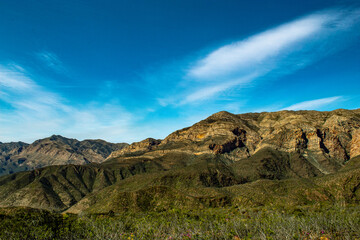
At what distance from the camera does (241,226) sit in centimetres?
2416

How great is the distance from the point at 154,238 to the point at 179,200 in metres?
52.5

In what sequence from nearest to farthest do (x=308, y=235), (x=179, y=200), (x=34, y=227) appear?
(x=308, y=235) → (x=34, y=227) → (x=179, y=200)

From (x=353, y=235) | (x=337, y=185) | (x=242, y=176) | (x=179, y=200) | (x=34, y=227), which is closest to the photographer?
(x=353, y=235)

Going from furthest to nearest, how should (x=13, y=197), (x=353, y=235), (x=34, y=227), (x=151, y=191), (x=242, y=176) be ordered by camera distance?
(x=242, y=176) < (x=13, y=197) < (x=151, y=191) < (x=34, y=227) < (x=353, y=235)

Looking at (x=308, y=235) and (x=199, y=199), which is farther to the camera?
(x=199, y=199)

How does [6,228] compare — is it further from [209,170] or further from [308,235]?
[209,170]

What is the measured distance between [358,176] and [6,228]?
124 m

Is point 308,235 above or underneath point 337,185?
above

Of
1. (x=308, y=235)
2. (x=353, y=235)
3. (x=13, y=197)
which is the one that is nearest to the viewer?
(x=308, y=235)

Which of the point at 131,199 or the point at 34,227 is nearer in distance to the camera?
the point at 34,227

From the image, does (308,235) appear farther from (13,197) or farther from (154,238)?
(13,197)

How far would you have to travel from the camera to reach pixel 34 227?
74.7 feet

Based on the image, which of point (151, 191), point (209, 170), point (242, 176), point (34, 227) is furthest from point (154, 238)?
point (242, 176)

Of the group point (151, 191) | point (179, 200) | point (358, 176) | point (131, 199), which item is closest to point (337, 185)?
point (358, 176)
